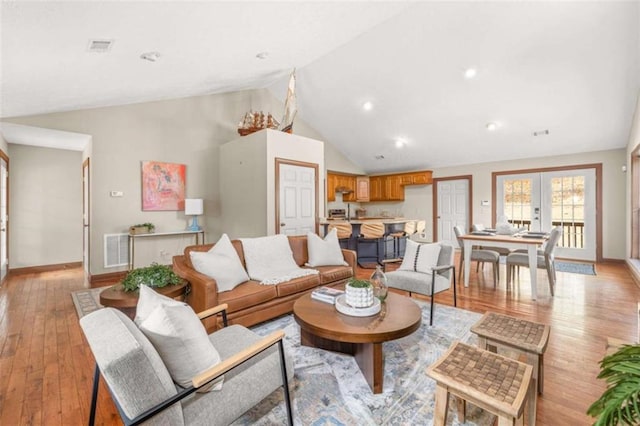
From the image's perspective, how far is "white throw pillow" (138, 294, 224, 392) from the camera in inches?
48.6

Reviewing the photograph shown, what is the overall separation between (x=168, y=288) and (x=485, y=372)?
237cm

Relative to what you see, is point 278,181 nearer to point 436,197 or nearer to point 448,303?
point 448,303

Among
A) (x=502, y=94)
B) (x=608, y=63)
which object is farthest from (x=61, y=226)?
(x=608, y=63)

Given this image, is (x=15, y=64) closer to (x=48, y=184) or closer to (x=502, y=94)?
(x=48, y=184)

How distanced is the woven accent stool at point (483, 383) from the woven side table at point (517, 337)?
20 centimetres

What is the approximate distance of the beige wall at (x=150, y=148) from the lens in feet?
15.3

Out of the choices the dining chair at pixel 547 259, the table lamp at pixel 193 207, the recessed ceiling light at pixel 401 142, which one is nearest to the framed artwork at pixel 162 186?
the table lamp at pixel 193 207

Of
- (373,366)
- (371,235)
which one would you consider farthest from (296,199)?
(373,366)

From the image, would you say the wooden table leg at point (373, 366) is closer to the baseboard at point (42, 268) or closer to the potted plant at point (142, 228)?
the potted plant at point (142, 228)

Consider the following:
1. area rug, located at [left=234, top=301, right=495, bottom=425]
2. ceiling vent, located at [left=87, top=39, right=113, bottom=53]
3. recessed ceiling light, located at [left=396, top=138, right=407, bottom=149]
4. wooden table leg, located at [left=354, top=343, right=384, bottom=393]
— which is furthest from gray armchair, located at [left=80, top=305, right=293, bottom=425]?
recessed ceiling light, located at [left=396, top=138, right=407, bottom=149]

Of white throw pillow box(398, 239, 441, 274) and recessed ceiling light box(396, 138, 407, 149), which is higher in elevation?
recessed ceiling light box(396, 138, 407, 149)

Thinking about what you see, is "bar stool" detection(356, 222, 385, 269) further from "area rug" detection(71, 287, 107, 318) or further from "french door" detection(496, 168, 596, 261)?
"area rug" detection(71, 287, 107, 318)

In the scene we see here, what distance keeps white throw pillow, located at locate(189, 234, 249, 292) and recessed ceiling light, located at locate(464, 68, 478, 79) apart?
468 cm

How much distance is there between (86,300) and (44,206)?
314 centimetres
